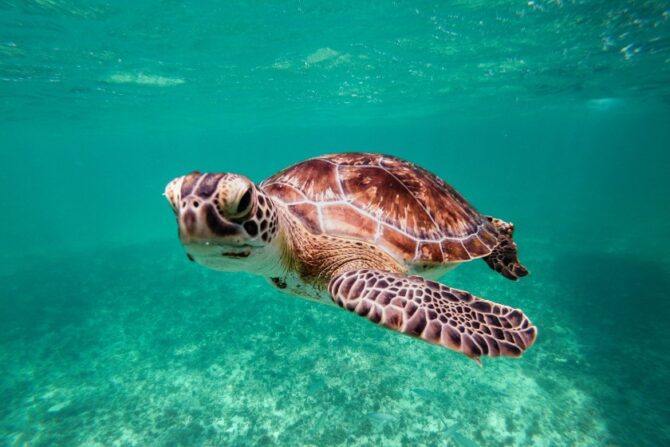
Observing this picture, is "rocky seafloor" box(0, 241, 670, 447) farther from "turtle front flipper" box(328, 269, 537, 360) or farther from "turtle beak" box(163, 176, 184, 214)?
"turtle beak" box(163, 176, 184, 214)

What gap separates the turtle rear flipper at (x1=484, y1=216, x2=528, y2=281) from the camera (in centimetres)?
393

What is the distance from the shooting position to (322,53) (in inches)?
560

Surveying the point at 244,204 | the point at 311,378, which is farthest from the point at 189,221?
the point at 311,378

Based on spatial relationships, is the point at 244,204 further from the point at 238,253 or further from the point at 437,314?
the point at 437,314

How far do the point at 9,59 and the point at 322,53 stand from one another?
12107mm

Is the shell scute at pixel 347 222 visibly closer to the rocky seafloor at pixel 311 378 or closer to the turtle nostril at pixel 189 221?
the turtle nostril at pixel 189 221

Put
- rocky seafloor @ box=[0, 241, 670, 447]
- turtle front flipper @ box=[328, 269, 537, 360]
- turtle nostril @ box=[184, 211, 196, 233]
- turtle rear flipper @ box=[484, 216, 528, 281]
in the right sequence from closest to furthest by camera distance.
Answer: turtle nostril @ box=[184, 211, 196, 233] → turtle front flipper @ box=[328, 269, 537, 360] → turtle rear flipper @ box=[484, 216, 528, 281] → rocky seafloor @ box=[0, 241, 670, 447]

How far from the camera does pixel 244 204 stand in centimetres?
173

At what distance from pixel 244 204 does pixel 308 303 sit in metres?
8.37

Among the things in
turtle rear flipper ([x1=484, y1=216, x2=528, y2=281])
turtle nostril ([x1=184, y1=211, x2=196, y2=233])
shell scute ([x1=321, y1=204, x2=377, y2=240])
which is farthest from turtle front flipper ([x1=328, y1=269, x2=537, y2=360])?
turtle rear flipper ([x1=484, y1=216, x2=528, y2=281])

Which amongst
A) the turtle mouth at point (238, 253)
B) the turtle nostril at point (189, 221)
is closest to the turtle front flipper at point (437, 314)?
the turtle mouth at point (238, 253)

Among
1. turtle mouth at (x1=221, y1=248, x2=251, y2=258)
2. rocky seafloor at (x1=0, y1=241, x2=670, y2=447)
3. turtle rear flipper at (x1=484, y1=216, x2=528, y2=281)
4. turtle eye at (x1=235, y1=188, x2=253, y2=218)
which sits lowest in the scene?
rocky seafloor at (x1=0, y1=241, x2=670, y2=447)

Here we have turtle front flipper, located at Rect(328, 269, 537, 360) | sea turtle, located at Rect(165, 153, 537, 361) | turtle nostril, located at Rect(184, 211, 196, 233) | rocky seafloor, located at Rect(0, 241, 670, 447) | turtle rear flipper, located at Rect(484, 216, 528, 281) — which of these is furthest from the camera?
rocky seafloor, located at Rect(0, 241, 670, 447)

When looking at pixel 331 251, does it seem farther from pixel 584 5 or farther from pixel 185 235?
pixel 584 5
